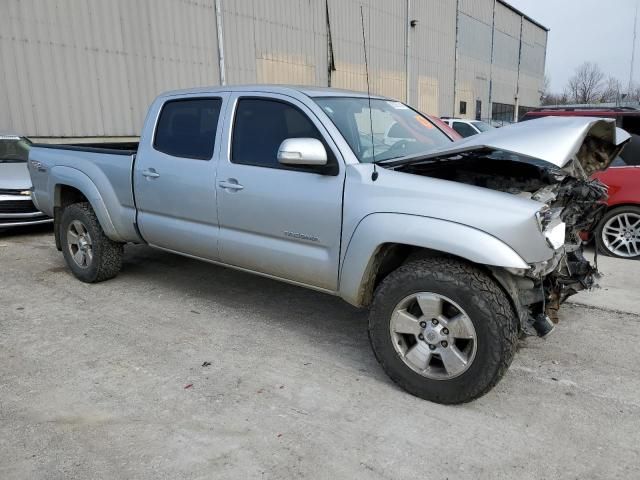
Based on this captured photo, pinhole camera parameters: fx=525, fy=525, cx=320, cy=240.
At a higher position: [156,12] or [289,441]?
[156,12]

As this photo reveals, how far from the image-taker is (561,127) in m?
3.08

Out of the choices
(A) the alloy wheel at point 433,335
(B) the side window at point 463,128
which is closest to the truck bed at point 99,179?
(A) the alloy wheel at point 433,335

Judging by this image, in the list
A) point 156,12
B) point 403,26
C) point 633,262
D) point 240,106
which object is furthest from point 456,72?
point 240,106

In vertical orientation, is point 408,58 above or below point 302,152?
above

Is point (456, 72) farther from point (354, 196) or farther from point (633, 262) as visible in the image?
point (354, 196)

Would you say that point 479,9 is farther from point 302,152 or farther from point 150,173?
point 302,152

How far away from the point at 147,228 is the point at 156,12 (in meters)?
10.1

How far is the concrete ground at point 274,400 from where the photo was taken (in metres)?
2.57

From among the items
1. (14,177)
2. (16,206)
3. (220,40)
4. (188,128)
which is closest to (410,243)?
(188,128)

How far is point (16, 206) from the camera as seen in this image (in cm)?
740

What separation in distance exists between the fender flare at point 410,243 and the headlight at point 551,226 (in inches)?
7.9

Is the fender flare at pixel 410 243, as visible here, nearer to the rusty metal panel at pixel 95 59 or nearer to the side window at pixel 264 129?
the side window at pixel 264 129

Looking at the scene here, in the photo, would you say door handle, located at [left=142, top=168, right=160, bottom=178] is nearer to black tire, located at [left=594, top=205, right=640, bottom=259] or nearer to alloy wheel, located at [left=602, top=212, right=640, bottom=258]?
black tire, located at [left=594, top=205, right=640, bottom=259]

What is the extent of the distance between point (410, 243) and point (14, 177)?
6.85 m
